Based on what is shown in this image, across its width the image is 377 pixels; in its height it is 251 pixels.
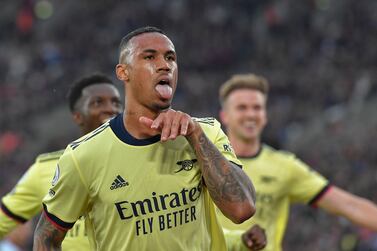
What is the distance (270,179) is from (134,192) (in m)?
3.31

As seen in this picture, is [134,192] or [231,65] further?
[231,65]

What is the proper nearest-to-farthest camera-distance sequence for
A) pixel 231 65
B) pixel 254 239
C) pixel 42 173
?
pixel 254 239, pixel 42 173, pixel 231 65

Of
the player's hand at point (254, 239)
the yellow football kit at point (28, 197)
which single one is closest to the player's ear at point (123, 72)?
the player's hand at point (254, 239)

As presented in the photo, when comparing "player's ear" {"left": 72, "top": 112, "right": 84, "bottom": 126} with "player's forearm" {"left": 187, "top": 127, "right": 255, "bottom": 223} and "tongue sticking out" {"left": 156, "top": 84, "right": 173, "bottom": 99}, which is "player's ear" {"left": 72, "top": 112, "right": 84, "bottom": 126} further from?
"player's forearm" {"left": 187, "top": 127, "right": 255, "bottom": 223}

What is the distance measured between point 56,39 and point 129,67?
71.9 ft

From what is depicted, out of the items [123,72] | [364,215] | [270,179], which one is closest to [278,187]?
[270,179]

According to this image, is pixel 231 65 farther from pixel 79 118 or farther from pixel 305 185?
pixel 79 118

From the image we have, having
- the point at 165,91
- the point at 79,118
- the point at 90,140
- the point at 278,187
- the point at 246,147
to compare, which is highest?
the point at 165,91

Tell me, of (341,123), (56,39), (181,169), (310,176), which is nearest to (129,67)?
(181,169)

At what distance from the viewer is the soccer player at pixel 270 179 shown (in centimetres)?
774

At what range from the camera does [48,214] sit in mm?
4988

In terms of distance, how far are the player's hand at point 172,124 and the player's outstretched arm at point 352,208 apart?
338cm

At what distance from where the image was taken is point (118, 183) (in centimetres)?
491

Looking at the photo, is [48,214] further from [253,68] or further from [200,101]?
[253,68]
